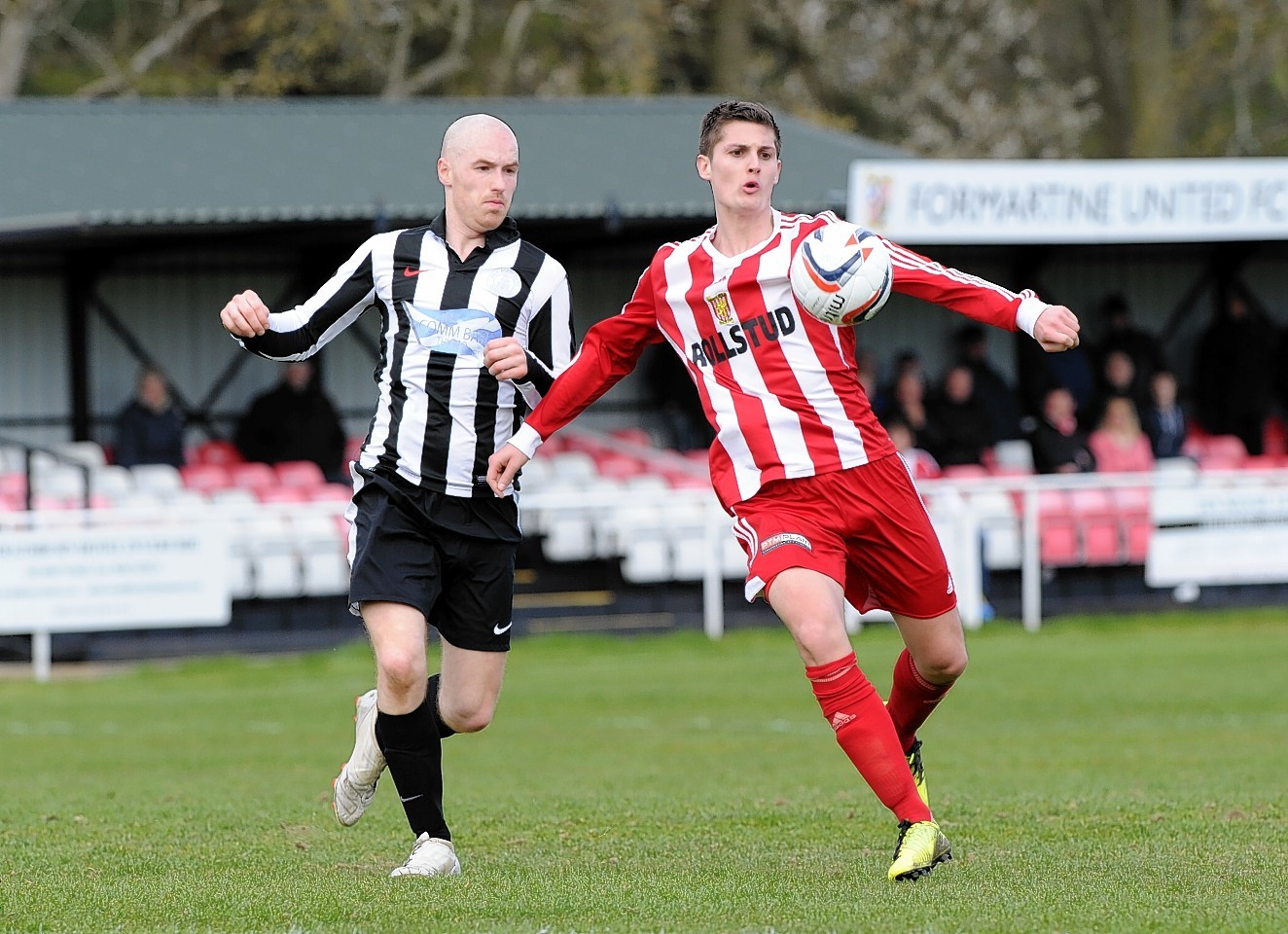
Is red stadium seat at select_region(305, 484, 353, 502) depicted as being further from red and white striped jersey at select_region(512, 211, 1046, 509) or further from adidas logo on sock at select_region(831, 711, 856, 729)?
adidas logo on sock at select_region(831, 711, 856, 729)

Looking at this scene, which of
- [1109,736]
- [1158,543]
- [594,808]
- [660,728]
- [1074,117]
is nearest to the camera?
[594,808]

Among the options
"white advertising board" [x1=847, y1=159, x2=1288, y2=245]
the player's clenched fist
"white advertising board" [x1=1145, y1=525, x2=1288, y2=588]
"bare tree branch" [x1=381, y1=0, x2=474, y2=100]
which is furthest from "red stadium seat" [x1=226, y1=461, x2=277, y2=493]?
"bare tree branch" [x1=381, y1=0, x2=474, y2=100]

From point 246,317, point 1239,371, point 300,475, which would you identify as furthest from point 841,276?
point 1239,371

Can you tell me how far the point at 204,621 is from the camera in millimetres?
14500

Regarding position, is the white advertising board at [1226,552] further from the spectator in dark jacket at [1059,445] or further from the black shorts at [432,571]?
the black shorts at [432,571]

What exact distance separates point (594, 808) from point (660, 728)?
12.1ft

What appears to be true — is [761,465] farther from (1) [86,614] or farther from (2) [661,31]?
(2) [661,31]

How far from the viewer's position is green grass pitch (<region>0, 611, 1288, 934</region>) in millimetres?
5238

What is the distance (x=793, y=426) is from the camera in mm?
5812

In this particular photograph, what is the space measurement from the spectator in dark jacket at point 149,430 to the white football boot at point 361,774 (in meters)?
11.5

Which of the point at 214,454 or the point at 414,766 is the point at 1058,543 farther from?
the point at 414,766

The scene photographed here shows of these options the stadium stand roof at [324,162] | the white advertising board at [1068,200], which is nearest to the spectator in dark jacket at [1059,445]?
the white advertising board at [1068,200]

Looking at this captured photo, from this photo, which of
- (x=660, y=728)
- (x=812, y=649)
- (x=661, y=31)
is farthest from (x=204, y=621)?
(x=661, y=31)

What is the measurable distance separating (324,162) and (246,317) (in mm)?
13168
